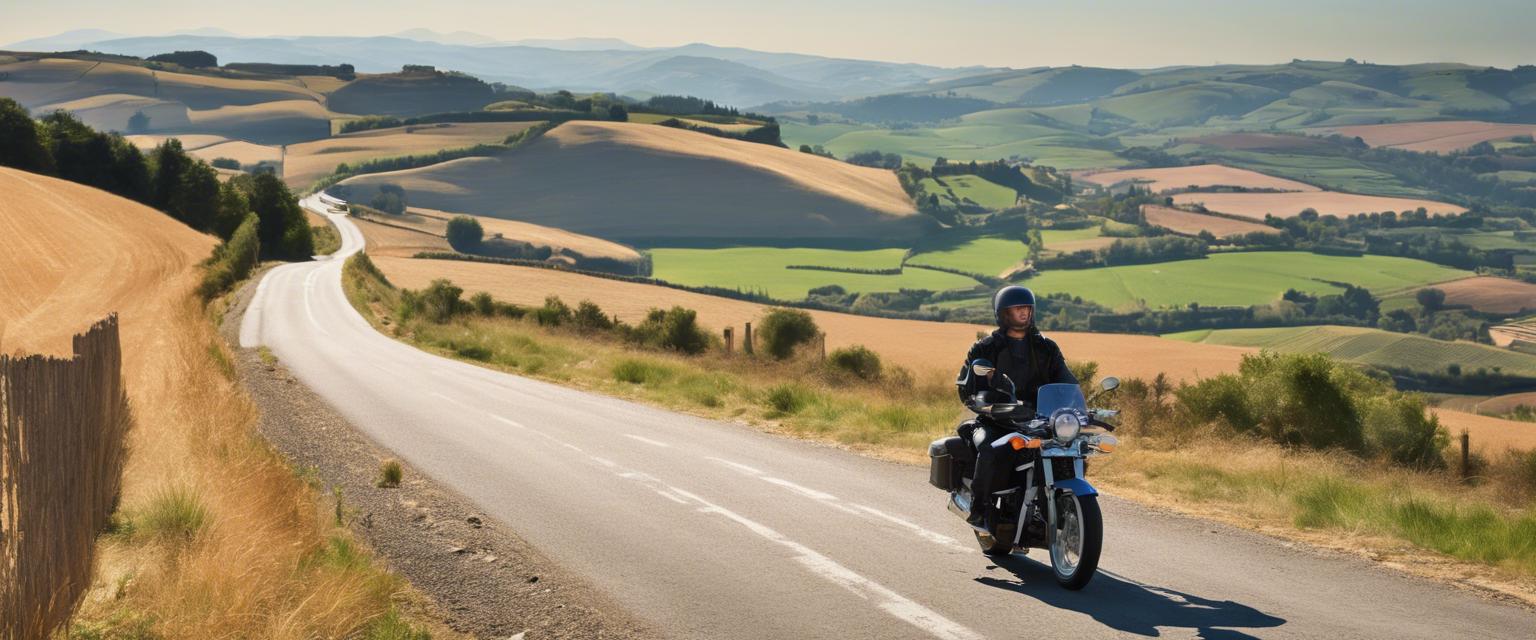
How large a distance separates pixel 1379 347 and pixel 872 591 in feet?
353

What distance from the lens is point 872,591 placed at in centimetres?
959

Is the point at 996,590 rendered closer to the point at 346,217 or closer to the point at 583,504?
the point at 583,504

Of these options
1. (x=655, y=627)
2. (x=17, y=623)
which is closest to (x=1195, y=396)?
(x=655, y=627)

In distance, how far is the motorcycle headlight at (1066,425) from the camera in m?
9.26

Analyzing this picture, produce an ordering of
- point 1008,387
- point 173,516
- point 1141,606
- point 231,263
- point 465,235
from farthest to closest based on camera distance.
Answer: point 465,235 → point 231,263 → point 173,516 → point 1008,387 → point 1141,606

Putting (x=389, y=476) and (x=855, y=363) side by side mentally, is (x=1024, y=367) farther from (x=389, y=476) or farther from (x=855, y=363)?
(x=855, y=363)

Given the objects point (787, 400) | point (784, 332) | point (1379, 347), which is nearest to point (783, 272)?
point (1379, 347)

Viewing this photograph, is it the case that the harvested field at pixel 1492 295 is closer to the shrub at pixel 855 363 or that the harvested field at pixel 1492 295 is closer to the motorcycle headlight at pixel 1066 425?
the shrub at pixel 855 363

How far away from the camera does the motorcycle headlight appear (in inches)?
364

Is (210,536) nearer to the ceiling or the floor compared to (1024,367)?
nearer to the floor

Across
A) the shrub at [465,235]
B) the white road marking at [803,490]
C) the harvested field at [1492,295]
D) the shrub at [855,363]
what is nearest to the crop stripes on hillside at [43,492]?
the white road marking at [803,490]

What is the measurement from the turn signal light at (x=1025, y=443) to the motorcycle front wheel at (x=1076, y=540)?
0.46 m

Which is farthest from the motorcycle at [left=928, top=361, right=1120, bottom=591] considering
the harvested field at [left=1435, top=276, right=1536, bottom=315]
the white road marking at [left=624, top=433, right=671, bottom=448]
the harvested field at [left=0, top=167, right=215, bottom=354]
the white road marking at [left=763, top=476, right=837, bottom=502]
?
the harvested field at [left=1435, top=276, right=1536, bottom=315]

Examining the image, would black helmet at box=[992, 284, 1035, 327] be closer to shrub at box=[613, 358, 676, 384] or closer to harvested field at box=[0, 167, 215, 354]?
harvested field at box=[0, 167, 215, 354]
